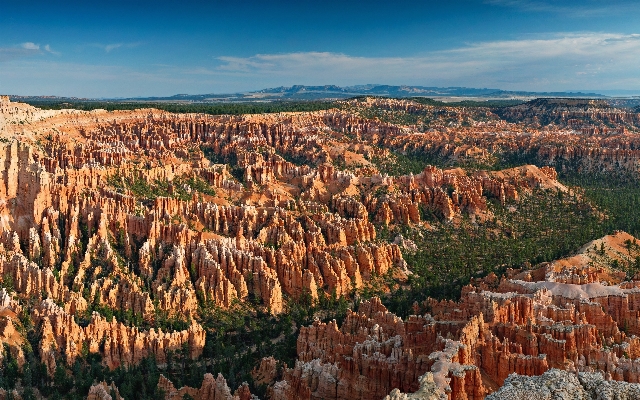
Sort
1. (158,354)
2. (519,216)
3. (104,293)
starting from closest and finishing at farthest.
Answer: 1. (158,354)
2. (104,293)
3. (519,216)

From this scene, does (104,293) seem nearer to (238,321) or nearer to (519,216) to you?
(238,321)

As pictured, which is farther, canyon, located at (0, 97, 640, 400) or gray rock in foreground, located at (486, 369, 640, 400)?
canyon, located at (0, 97, 640, 400)

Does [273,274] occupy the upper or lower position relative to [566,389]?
lower

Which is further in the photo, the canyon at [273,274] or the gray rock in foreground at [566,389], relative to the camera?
the canyon at [273,274]

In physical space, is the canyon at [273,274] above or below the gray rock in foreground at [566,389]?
below

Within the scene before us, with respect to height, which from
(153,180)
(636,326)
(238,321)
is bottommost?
(238,321)

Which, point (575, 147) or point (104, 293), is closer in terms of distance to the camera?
point (104, 293)

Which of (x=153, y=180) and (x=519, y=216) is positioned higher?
(x=153, y=180)

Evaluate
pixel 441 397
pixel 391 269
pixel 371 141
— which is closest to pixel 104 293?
pixel 391 269

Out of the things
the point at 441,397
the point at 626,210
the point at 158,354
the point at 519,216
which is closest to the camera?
the point at 441,397

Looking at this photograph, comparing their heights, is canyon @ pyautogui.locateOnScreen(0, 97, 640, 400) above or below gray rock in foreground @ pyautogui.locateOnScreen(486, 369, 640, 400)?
below

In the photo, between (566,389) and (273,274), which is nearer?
(566,389)
